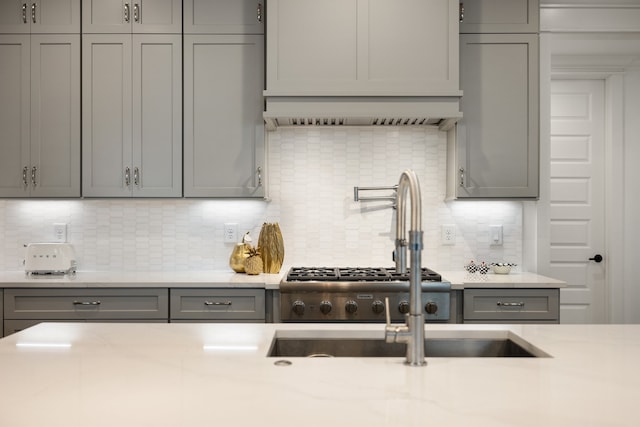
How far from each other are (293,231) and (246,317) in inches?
31.7

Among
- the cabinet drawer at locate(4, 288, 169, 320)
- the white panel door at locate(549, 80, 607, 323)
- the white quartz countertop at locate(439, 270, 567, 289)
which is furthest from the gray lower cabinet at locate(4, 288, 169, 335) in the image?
the white panel door at locate(549, 80, 607, 323)

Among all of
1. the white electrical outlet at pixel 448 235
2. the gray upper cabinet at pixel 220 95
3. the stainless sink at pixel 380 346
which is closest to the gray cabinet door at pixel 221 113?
the gray upper cabinet at pixel 220 95

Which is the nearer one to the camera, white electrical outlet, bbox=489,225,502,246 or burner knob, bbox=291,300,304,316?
burner knob, bbox=291,300,304,316

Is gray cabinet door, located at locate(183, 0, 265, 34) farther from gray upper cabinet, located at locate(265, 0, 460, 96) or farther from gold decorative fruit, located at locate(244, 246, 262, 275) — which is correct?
gold decorative fruit, located at locate(244, 246, 262, 275)

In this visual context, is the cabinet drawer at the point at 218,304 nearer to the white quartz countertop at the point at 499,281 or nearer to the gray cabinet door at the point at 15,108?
the white quartz countertop at the point at 499,281

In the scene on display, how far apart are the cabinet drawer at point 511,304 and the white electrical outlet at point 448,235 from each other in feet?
2.09

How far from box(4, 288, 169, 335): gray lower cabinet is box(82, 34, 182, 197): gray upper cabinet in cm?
62

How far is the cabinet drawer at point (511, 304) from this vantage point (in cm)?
288

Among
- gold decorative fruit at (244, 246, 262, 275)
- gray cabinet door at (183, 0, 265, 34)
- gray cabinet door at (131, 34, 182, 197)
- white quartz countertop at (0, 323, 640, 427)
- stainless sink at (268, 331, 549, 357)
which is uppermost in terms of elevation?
gray cabinet door at (183, 0, 265, 34)

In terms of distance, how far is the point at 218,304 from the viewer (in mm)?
2893

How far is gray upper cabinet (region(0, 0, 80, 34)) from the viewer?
313cm

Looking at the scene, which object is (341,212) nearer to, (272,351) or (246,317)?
(246,317)

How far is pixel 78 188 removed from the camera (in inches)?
124

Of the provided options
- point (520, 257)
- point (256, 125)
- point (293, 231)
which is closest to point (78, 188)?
point (256, 125)
